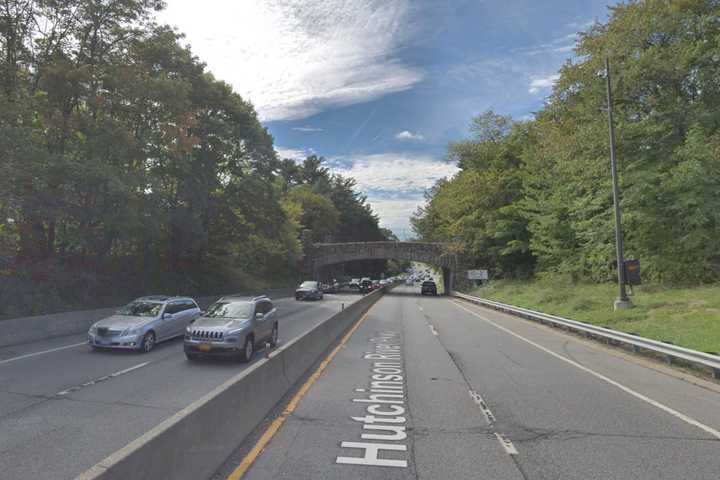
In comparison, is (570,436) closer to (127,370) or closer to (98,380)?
(98,380)

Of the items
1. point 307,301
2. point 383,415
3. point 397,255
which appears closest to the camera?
point 383,415

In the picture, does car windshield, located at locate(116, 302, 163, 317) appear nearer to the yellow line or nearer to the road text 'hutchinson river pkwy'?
the yellow line

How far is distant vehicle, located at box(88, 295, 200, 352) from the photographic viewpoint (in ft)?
39.7

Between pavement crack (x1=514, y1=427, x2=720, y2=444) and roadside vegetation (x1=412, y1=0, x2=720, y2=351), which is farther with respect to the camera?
roadside vegetation (x1=412, y1=0, x2=720, y2=351)

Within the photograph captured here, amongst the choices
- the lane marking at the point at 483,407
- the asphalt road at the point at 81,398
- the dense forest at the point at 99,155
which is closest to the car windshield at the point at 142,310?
the asphalt road at the point at 81,398

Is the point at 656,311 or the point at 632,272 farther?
the point at 632,272

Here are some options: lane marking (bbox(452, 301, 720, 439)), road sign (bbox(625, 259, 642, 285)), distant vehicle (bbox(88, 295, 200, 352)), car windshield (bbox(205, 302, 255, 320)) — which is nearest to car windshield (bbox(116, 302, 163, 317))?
distant vehicle (bbox(88, 295, 200, 352))

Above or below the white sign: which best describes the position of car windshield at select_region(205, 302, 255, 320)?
below

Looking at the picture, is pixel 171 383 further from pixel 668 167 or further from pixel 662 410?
pixel 668 167

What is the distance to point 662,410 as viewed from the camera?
7027 millimetres

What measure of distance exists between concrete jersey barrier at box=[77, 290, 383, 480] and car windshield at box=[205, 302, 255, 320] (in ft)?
13.4

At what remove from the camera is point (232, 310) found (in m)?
12.1

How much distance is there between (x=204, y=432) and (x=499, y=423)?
158 inches

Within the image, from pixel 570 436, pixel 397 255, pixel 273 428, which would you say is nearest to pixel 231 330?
pixel 273 428
